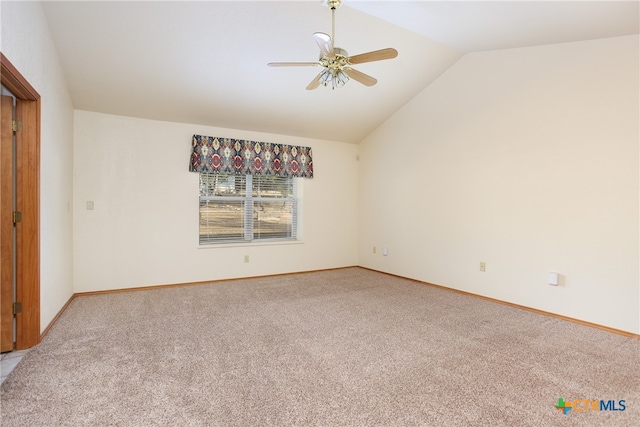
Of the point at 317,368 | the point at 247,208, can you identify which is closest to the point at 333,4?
the point at 317,368

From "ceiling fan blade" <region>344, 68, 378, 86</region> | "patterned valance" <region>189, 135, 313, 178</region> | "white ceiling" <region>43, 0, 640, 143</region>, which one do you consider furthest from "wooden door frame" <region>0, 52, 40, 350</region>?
"ceiling fan blade" <region>344, 68, 378, 86</region>

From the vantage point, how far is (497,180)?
377cm

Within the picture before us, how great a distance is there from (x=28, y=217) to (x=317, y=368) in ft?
8.01

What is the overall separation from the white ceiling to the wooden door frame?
93 cm

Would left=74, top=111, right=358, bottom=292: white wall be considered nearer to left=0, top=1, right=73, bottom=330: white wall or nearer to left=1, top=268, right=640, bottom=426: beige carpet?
left=0, top=1, right=73, bottom=330: white wall

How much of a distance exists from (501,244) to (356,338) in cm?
225

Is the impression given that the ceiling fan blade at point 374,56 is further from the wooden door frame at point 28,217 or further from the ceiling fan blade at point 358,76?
the wooden door frame at point 28,217

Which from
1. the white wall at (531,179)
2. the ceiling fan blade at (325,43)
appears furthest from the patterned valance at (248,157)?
the ceiling fan blade at (325,43)

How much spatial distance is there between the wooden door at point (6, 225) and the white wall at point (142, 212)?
1707mm

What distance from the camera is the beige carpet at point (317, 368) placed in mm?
1669

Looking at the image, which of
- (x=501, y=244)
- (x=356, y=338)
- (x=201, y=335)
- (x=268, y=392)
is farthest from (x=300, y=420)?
(x=501, y=244)

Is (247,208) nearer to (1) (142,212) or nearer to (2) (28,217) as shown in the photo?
(1) (142,212)

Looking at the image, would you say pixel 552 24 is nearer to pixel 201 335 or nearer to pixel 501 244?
pixel 501 244

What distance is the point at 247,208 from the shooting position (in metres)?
5.13
